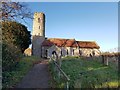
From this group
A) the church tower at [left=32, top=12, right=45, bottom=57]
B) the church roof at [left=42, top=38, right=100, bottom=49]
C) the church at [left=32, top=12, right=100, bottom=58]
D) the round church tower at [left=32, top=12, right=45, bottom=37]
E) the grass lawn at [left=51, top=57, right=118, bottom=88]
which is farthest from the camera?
the round church tower at [left=32, top=12, right=45, bottom=37]

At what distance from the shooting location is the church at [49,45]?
7423 centimetres

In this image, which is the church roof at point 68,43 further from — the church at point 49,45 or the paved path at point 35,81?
the paved path at point 35,81

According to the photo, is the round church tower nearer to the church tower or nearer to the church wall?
the church tower

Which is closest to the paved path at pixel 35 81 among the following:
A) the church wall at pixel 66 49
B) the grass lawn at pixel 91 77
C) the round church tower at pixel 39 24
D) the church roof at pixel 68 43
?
the grass lawn at pixel 91 77

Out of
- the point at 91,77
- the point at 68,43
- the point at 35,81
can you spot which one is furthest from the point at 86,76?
the point at 68,43

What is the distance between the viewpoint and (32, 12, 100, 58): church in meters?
74.2

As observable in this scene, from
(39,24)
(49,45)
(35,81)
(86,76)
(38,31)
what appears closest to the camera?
(35,81)

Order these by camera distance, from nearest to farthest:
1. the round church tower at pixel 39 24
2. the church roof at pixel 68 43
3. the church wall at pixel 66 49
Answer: the church wall at pixel 66 49 → the church roof at pixel 68 43 → the round church tower at pixel 39 24

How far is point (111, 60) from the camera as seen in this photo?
3231 centimetres

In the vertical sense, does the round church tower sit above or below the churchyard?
above

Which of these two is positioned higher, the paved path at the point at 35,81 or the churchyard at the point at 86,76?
the churchyard at the point at 86,76

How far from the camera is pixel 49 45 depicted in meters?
75.0

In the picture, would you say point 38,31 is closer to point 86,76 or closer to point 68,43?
point 68,43

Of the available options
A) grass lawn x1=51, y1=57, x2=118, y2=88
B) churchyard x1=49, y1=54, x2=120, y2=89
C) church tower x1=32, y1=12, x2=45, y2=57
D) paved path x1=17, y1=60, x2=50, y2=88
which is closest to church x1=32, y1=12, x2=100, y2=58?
church tower x1=32, y1=12, x2=45, y2=57
